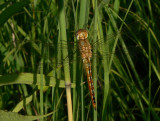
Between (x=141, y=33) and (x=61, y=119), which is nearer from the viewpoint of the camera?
(x=61, y=119)

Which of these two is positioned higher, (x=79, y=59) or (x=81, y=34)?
(x=81, y=34)

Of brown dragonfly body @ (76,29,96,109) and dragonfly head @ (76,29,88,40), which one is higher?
dragonfly head @ (76,29,88,40)

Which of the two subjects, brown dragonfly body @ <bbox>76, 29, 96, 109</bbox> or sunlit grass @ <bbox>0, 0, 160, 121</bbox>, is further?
brown dragonfly body @ <bbox>76, 29, 96, 109</bbox>

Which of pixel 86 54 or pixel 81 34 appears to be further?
pixel 86 54

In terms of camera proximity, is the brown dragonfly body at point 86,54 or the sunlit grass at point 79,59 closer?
the sunlit grass at point 79,59

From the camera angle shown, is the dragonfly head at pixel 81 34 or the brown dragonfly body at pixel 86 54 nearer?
the dragonfly head at pixel 81 34

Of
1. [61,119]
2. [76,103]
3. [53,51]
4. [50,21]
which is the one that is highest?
[50,21]

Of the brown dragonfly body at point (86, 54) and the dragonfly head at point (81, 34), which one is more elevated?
the dragonfly head at point (81, 34)

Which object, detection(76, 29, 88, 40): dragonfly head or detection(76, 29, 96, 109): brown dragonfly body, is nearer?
detection(76, 29, 88, 40): dragonfly head

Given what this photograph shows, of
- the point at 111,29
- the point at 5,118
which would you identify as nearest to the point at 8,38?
the point at 111,29

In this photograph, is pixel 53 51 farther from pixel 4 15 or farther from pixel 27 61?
pixel 27 61

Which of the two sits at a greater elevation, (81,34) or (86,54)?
(81,34)
